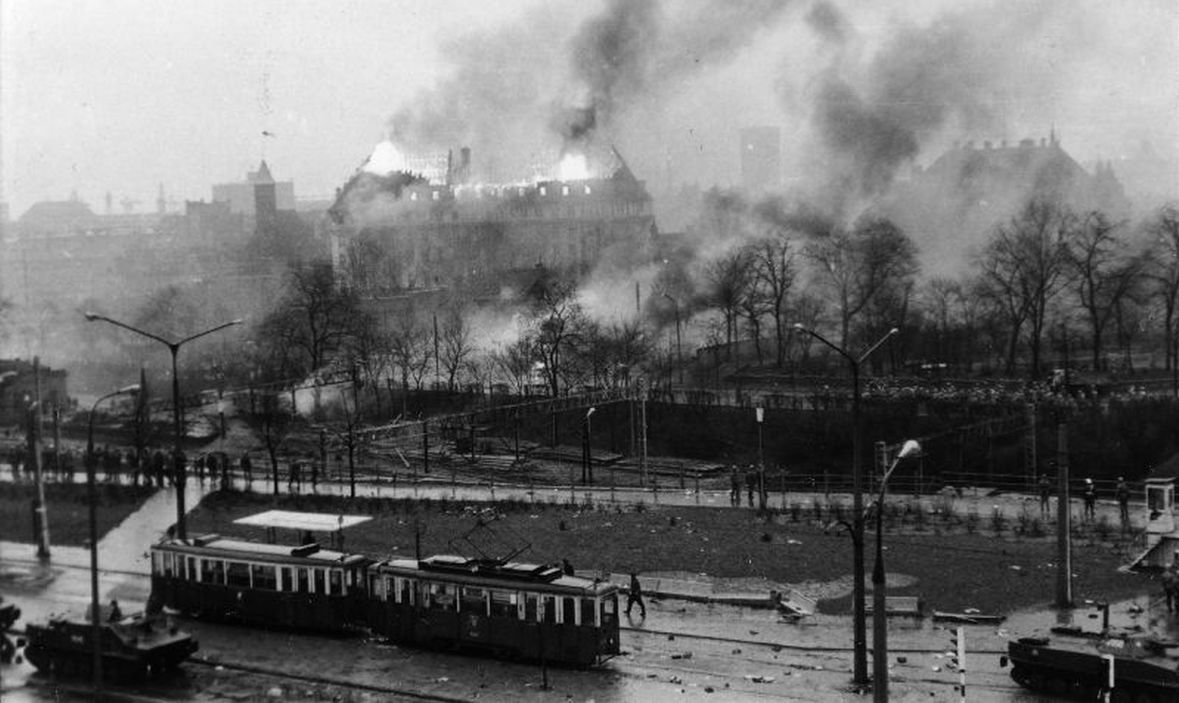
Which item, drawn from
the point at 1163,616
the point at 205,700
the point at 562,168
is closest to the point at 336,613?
the point at 205,700

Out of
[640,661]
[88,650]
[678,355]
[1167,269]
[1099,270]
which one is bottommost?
[640,661]

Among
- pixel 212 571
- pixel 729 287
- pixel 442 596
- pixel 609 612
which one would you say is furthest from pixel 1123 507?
pixel 729 287

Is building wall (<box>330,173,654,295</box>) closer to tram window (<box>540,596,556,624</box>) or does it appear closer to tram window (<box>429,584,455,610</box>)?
tram window (<box>429,584,455,610</box>)

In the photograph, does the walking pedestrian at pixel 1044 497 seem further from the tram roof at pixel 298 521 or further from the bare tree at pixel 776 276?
the bare tree at pixel 776 276

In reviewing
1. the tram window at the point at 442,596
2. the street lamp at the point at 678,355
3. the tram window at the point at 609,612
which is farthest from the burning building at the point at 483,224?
the tram window at the point at 609,612

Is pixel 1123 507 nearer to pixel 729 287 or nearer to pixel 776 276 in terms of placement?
pixel 776 276

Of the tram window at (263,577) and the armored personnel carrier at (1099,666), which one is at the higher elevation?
the tram window at (263,577)

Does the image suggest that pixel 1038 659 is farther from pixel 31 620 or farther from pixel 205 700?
pixel 31 620
